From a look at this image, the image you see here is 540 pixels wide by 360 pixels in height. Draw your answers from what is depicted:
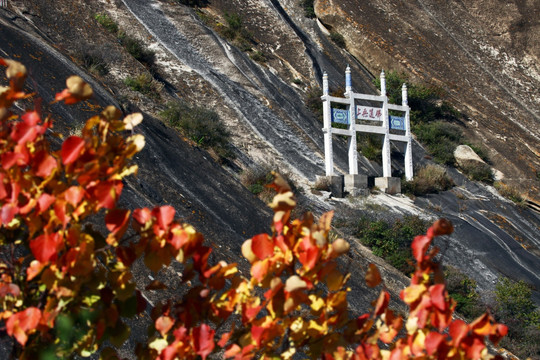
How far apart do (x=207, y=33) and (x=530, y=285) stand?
14422mm

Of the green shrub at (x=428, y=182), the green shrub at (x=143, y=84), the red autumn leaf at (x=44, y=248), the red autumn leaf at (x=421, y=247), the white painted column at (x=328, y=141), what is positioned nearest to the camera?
the red autumn leaf at (x=44, y=248)

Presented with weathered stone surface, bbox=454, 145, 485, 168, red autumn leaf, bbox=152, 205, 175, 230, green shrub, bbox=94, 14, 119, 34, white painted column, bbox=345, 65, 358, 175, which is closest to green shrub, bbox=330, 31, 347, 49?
weathered stone surface, bbox=454, 145, 485, 168

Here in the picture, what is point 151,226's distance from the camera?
8.95 feet

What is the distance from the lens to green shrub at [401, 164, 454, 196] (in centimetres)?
2166

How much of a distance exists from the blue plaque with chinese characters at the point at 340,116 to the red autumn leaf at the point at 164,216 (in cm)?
1817

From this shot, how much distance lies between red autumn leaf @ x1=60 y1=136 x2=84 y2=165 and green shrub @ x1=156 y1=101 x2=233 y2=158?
48.7 feet

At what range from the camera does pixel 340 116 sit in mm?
20812

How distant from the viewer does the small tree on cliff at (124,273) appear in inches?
100

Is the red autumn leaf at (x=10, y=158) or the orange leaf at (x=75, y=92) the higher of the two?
the orange leaf at (x=75, y=92)

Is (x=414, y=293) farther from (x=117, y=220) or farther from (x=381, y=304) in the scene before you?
(x=117, y=220)

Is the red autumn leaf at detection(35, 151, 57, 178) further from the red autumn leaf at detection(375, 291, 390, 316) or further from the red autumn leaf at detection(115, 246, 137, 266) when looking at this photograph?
the red autumn leaf at detection(375, 291, 390, 316)

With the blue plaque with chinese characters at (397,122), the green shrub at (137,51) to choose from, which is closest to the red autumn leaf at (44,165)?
the green shrub at (137,51)

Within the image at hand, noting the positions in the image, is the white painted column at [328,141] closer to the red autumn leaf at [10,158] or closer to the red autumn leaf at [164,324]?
the red autumn leaf at [164,324]

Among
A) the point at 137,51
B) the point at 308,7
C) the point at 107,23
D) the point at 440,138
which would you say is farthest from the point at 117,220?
the point at 308,7
